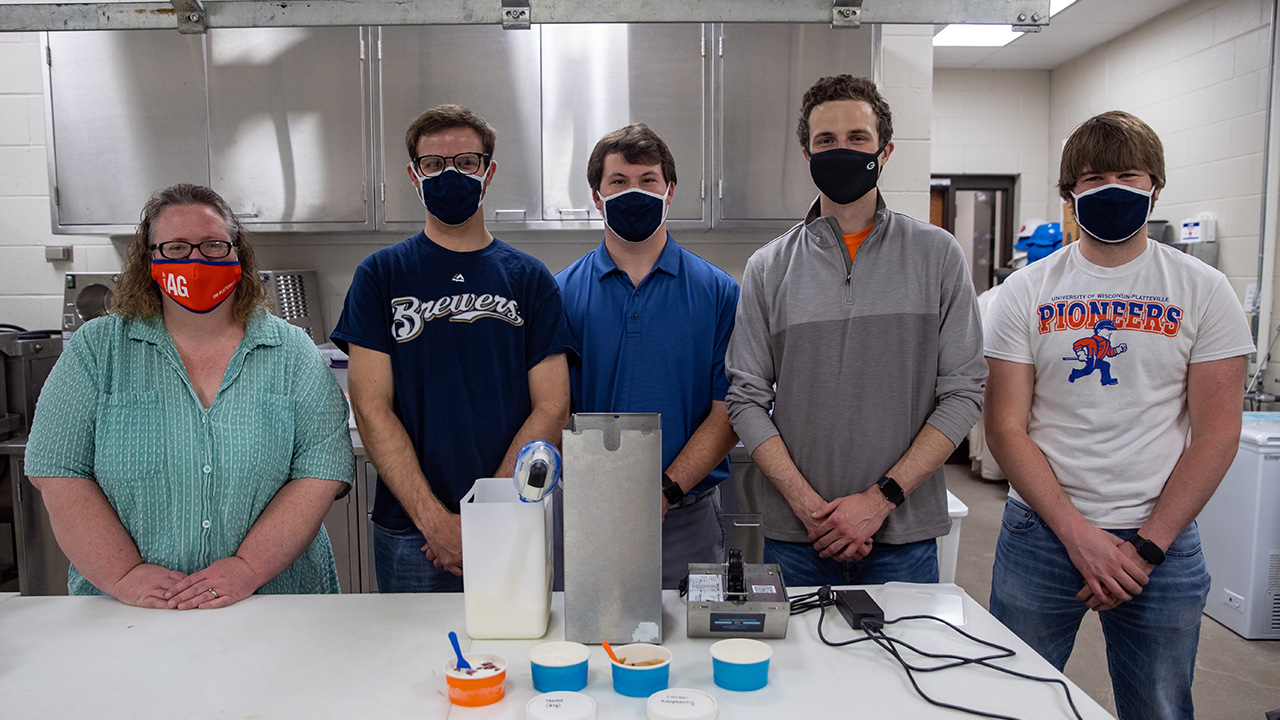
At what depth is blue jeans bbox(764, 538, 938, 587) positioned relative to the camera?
156 cm

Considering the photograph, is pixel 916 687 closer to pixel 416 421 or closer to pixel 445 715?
pixel 445 715

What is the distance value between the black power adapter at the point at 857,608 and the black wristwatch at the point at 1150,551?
2.08 feet

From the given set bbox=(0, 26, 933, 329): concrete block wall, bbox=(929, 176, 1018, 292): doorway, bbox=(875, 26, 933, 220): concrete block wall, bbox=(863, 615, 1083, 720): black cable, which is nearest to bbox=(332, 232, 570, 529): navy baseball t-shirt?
bbox=(863, 615, 1083, 720): black cable

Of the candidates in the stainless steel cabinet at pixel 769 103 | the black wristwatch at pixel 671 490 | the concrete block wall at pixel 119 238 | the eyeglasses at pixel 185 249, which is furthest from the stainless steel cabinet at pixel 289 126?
the black wristwatch at pixel 671 490

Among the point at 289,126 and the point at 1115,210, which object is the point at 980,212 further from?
the point at 289,126

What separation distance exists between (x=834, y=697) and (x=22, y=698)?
102 cm

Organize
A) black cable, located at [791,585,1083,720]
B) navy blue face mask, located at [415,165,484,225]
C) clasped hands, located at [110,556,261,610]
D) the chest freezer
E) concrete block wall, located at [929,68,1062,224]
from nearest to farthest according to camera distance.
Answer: black cable, located at [791,585,1083,720] → clasped hands, located at [110,556,261,610] → navy blue face mask, located at [415,165,484,225] → the chest freezer → concrete block wall, located at [929,68,1062,224]

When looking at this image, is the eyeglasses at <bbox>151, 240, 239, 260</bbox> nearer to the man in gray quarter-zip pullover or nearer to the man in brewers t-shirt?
the man in brewers t-shirt

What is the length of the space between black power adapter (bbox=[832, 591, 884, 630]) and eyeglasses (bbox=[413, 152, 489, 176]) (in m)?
1.10

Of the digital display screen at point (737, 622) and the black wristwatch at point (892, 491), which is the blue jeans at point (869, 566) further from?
the digital display screen at point (737, 622)

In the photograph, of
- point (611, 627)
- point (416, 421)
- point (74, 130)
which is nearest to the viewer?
point (611, 627)

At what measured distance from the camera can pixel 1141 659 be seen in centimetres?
154

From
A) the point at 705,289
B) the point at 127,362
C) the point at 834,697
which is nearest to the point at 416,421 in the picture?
the point at 127,362

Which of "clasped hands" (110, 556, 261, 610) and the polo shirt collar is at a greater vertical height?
the polo shirt collar
